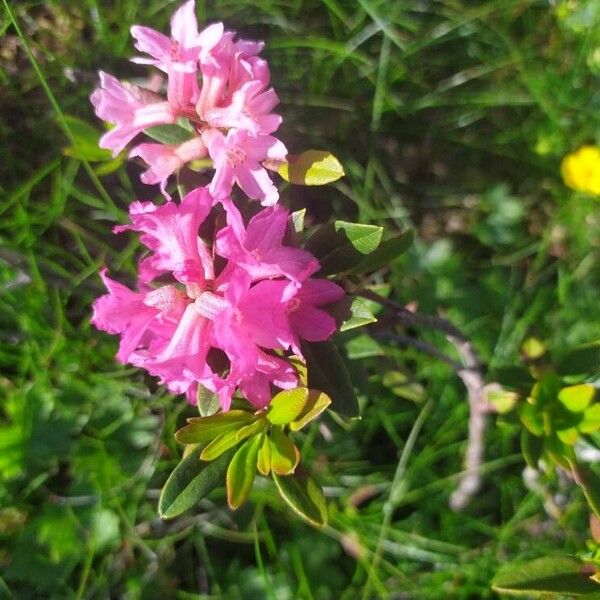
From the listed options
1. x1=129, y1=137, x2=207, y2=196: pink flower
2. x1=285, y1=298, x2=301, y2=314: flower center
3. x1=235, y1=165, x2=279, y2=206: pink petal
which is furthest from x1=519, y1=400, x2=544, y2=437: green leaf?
x1=129, y1=137, x2=207, y2=196: pink flower

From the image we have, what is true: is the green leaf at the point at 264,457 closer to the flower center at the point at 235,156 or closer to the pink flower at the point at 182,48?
the flower center at the point at 235,156

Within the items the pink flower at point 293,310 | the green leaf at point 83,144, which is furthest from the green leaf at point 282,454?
the green leaf at point 83,144

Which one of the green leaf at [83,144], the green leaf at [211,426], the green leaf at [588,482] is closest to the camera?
the green leaf at [211,426]

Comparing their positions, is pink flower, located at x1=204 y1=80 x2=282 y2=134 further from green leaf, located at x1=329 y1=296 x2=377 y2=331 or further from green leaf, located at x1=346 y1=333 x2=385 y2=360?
green leaf, located at x1=346 y1=333 x2=385 y2=360

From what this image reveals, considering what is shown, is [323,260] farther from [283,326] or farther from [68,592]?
[68,592]

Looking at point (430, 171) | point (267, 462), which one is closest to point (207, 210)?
point (267, 462)

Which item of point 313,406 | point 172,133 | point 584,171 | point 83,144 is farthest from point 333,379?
point 584,171

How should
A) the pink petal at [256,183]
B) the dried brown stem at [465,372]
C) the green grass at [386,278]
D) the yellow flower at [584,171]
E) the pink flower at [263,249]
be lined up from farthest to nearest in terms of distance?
the yellow flower at [584,171], the green grass at [386,278], the dried brown stem at [465,372], the pink petal at [256,183], the pink flower at [263,249]
